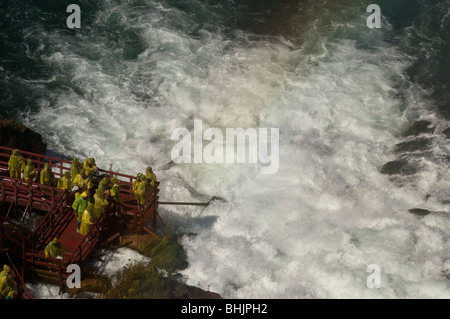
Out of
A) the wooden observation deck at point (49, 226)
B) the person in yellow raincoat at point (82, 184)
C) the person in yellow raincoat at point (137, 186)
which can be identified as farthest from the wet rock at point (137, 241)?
the person in yellow raincoat at point (82, 184)

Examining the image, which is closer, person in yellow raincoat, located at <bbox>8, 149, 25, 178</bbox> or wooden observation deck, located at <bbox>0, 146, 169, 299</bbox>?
wooden observation deck, located at <bbox>0, 146, 169, 299</bbox>

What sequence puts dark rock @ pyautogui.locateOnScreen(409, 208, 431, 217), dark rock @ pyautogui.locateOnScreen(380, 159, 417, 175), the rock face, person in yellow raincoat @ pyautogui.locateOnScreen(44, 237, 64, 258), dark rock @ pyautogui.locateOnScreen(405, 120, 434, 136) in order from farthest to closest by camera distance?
dark rock @ pyautogui.locateOnScreen(405, 120, 434, 136)
dark rock @ pyautogui.locateOnScreen(380, 159, 417, 175)
the rock face
dark rock @ pyautogui.locateOnScreen(409, 208, 431, 217)
person in yellow raincoat @ pyautogui.locateOnScreen(44, 237, 64, 258)

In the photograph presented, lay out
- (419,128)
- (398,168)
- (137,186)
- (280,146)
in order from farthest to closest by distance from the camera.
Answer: (419,128) < (280,146) < (398,168) < (137,186)

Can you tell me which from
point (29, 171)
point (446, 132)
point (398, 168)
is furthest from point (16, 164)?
point (446, 132)

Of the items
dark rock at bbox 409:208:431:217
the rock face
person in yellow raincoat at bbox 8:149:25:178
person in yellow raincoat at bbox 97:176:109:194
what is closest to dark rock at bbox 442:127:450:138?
dark rock at bbox 409:208:431:217

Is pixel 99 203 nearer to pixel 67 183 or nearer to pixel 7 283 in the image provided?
pixel 67 183

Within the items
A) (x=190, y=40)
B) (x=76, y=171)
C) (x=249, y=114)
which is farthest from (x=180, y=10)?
(x=76, y=171)

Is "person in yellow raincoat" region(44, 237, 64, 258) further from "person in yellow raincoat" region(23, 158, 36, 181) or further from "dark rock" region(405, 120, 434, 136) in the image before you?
"dark rock" region(405, 120, 434, 136)
